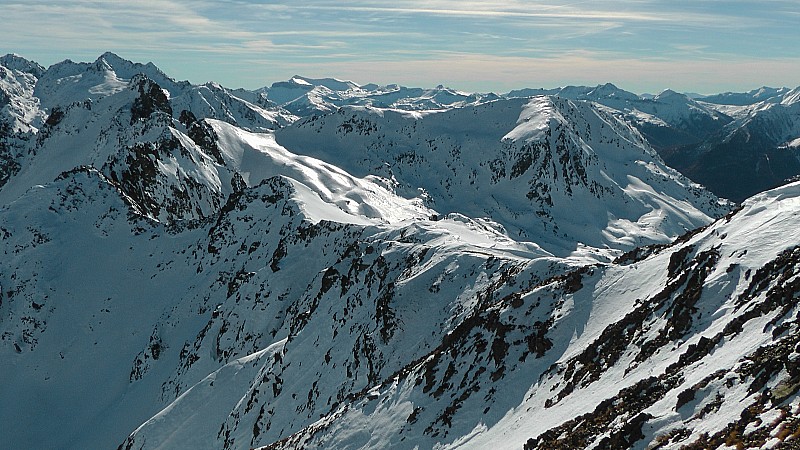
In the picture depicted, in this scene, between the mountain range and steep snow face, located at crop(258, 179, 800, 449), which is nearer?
steep snow face, located at crop(258, 179, 800, 449)

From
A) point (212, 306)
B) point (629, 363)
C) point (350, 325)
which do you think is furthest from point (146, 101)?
point (629, 363)

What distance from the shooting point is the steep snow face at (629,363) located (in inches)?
716

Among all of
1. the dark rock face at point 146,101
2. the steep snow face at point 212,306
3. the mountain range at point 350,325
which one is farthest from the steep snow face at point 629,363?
the dark rock face at point 146,101

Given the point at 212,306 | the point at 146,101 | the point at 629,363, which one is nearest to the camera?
the point at 629,363

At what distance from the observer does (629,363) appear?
25.8 metres

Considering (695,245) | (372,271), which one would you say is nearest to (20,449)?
(372,271)

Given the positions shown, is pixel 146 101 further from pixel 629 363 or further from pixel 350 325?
pixel 629 363

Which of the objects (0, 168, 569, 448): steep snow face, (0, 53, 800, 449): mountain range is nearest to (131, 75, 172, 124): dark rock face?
(0, 53, 800, 449): mountain range

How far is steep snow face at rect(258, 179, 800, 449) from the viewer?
18188mm

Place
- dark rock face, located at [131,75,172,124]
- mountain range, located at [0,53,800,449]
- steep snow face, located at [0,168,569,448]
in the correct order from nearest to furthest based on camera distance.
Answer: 1. mountain range, located at [0,53,800,449]
2. steep snow face, located at [0,168,569,448]
3. dark rock face, located at [131,75,172,124]

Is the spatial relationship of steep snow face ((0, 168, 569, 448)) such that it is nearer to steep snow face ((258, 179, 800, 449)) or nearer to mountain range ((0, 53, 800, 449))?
mountain range ((0, 53, 800, 449))

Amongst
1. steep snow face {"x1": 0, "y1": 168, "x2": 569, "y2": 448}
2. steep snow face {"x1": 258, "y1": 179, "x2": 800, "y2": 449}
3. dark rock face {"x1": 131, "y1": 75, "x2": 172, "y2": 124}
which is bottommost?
steep snow face {"x1": 0, "y1": 168, "x2": 569, "y2": 448}

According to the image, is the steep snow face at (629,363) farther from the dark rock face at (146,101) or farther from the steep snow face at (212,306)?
the dark rock face at (146,101)

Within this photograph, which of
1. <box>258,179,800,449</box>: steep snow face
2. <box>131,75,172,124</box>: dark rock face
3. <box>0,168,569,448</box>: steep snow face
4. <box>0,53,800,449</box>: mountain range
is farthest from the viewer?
<box>131,75,172,124</box>: dark rock face
